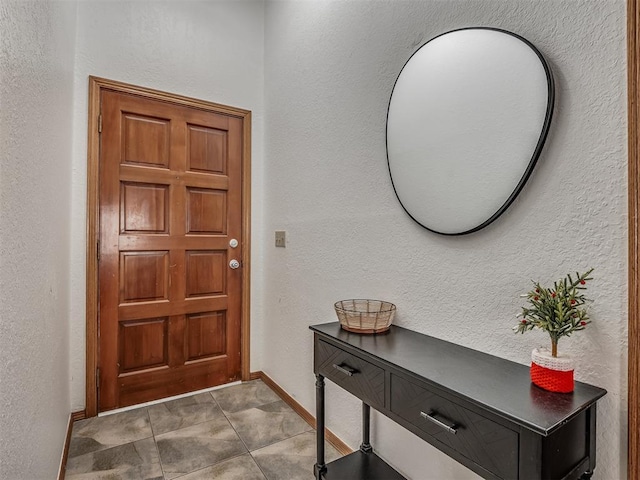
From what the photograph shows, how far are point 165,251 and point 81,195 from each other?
58 centimetres

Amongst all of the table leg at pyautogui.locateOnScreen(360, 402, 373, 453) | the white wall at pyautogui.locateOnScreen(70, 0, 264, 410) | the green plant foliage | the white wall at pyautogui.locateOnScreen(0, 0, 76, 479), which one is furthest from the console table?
the white wall at pyautogui.locateOnScreen(70, 0, 264, 410)

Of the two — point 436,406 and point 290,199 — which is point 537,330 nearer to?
point 436,406

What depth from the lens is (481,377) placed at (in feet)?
3.21

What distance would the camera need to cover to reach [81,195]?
7.01 feet

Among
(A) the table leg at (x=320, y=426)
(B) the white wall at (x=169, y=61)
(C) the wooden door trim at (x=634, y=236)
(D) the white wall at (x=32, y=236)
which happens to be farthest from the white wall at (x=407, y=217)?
(D) the white wall at (x=32, y=236)

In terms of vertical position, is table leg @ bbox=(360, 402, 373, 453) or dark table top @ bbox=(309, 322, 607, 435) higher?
dark table top @ bbox=(309, 322, 607, 435)

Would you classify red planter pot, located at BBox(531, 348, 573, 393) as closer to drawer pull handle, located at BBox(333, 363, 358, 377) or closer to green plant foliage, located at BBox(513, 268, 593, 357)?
green plant foliage, located at BBox(513, 268, 593, 357)

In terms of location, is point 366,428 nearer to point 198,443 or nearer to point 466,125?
point 198,443

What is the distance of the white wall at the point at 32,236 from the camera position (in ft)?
2.72

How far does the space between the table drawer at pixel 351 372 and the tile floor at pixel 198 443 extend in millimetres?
654

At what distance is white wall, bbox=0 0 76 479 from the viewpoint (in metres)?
0.83

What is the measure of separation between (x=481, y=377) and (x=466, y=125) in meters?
0.80

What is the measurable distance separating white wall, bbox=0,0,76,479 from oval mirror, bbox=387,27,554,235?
1.22 m

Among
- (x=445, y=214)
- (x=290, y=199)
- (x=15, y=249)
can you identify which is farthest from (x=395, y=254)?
(x=15, y=249)
